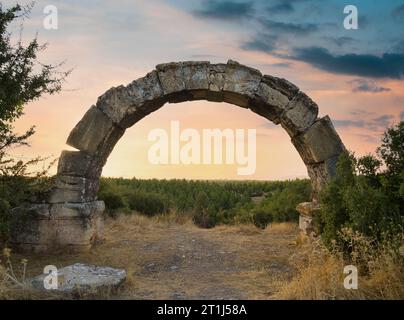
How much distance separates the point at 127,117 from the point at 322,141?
3429mm

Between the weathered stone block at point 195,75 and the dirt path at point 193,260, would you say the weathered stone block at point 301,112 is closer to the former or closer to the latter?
the weathered stone block at point 195,75

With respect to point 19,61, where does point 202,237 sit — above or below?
below

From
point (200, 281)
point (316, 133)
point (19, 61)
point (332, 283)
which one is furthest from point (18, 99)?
point (332, 283)

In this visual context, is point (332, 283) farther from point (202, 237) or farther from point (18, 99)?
point (18, 99)

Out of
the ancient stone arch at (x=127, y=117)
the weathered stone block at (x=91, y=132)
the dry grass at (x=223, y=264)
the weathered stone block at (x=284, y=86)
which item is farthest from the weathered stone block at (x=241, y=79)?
the dry grass at (x=223, y=264)

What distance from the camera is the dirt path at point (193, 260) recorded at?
7.03 m

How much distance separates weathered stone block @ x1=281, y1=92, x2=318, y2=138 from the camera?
352 inches

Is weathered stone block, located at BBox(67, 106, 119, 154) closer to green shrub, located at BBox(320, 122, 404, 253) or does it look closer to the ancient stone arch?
the ancient stone arch

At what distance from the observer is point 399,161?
740 centimetres

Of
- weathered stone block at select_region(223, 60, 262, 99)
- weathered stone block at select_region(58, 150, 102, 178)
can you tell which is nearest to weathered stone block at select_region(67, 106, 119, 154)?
weathered stone block at select_region(58, 150, 102, 178)

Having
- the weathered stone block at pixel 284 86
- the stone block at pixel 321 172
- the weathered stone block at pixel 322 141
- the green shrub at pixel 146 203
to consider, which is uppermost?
the weathered stone block at pixel 284 86

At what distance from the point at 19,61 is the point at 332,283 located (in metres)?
6.39
